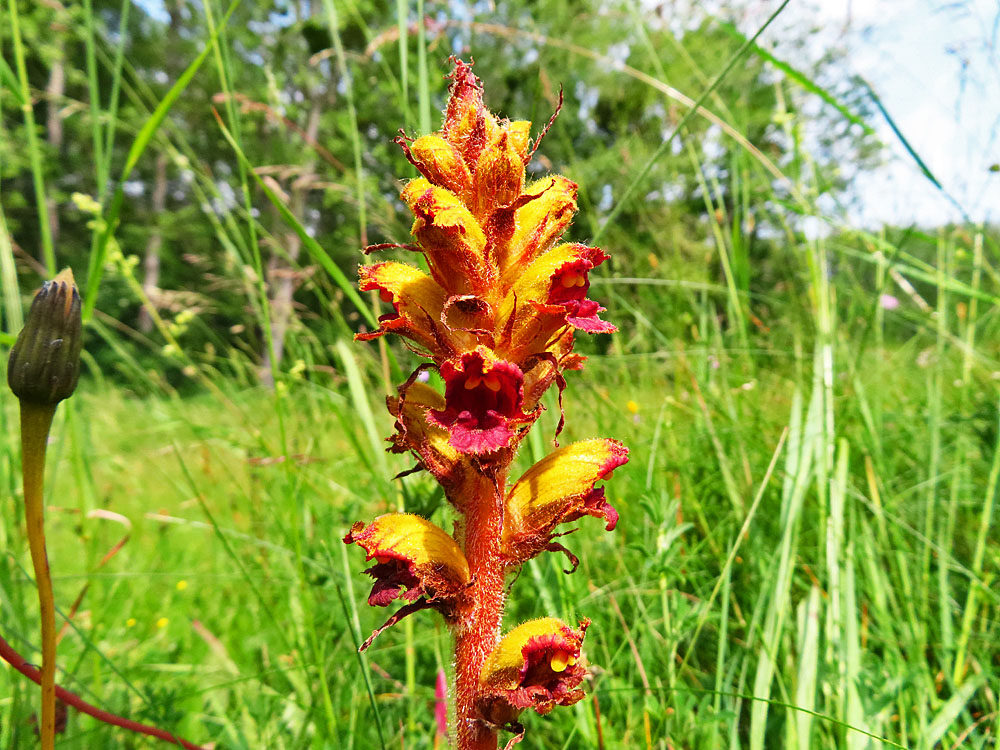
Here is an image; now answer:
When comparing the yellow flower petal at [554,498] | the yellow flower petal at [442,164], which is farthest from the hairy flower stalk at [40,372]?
the yellow flower petal at [554,498]

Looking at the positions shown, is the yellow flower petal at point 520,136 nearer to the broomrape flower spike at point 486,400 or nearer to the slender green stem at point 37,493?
Answer: the broomrape flower spike at point 486,400

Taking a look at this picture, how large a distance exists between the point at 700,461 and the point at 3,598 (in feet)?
8.89

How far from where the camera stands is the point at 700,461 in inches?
115

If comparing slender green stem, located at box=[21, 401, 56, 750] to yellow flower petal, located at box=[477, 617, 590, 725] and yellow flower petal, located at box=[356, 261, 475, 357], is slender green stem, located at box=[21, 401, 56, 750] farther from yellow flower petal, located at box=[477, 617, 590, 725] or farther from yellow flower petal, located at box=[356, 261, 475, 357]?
yellow flower petal, located at box=[477, 617, 590, 725]

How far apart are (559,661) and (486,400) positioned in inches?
20.9

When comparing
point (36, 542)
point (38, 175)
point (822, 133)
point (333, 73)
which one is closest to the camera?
point (36, 542)

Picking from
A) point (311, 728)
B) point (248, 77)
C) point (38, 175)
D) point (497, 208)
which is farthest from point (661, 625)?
point (248, 77)

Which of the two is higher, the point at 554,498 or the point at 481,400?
the point at 481,400

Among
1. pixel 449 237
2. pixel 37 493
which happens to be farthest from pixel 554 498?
pixel 37 493

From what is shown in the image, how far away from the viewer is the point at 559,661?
3.98 ft

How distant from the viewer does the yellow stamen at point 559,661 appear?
3.97 ft

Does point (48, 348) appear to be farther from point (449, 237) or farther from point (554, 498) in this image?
point (554, 498)

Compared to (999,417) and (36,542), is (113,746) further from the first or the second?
(999,417)

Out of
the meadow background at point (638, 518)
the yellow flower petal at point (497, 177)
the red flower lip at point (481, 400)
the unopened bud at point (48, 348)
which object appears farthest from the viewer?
the meadow background at point (638, 518)
